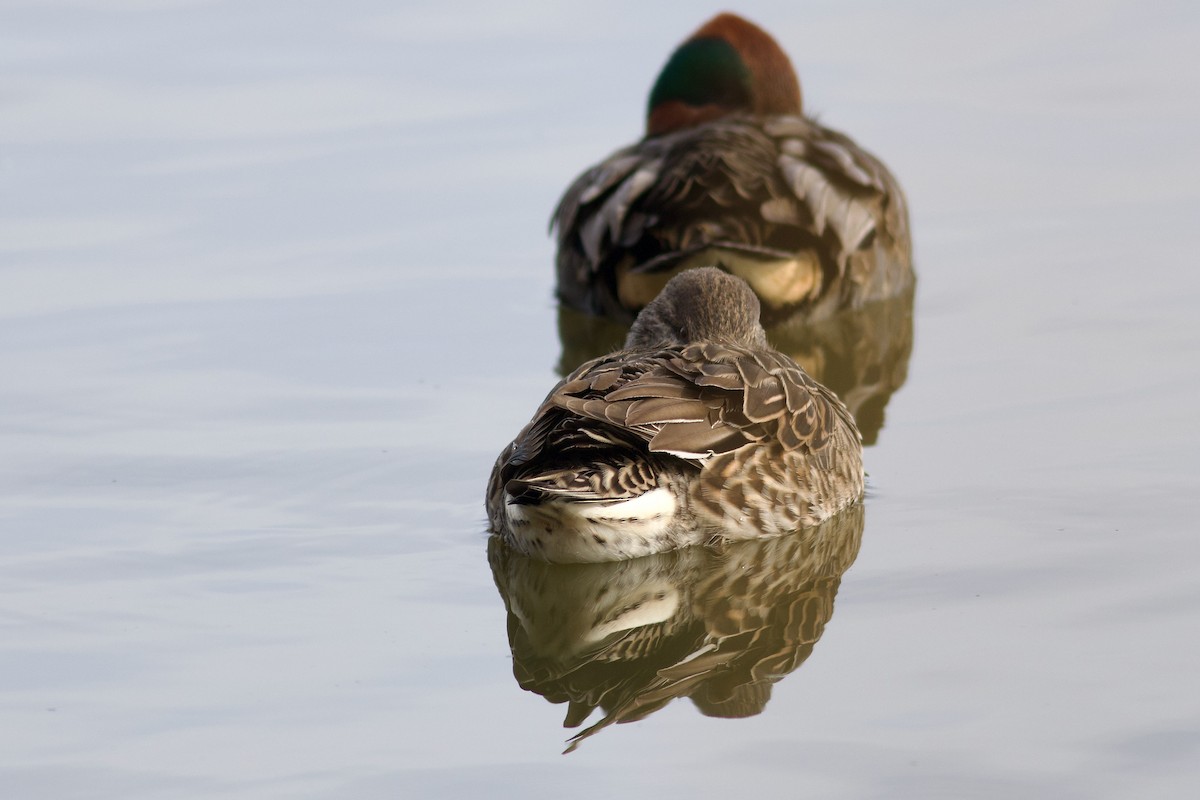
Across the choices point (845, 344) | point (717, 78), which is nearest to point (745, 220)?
point (845, 344)

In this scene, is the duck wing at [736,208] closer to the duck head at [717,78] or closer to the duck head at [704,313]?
the duck head at [717,78]

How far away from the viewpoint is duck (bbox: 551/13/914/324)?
9.55 meters

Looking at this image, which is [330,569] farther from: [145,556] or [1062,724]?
[1062,724]

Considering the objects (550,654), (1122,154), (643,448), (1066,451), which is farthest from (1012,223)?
(550,654)

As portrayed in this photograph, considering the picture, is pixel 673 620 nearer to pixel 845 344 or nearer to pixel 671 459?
pixel 671 459

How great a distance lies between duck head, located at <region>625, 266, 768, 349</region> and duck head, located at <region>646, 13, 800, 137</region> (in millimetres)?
2977

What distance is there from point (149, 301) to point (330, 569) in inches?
141

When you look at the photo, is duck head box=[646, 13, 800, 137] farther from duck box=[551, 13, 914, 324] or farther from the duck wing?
the duck wing

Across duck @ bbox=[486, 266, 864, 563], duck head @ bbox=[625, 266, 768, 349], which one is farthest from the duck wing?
duck @ bbox=[486, 266, 864, 563]

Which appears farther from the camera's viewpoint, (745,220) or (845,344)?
(845,344)

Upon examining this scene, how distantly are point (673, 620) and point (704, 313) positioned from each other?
195 centimetres

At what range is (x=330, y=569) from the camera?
7.07 metres

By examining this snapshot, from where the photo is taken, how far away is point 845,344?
32.9 feet

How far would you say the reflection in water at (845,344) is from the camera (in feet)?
30.4
